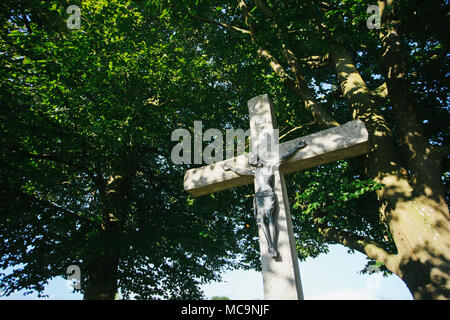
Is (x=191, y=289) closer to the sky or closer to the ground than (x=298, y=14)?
closer to the ground

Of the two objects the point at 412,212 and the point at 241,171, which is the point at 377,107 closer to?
the point at 412,212

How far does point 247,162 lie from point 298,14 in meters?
4.22

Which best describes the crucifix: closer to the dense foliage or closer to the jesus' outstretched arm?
the jesus' outstretched arm

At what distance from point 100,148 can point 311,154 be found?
17.7 feet

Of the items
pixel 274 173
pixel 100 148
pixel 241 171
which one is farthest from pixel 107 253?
pixel 274 173

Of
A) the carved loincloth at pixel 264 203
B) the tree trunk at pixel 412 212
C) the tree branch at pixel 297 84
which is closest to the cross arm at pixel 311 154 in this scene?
the carved loincloth at pixel 264 203

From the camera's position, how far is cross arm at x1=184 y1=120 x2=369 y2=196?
4121mm

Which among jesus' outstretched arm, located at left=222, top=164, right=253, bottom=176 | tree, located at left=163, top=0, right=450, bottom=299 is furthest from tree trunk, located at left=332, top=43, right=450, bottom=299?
jesus' outstretched arm, located at left=222, top=164, right=253, bottom=176

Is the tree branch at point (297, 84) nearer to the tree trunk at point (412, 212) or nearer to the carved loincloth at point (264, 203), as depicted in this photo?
the tree trunk at point (412, 212)

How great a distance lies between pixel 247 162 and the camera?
15.5ft

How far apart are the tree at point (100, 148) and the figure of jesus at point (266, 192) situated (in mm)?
3605

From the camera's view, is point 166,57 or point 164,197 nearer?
point 166,57

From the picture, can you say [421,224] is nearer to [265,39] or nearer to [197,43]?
[265,39]

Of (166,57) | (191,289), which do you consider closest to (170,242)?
(191,289)
